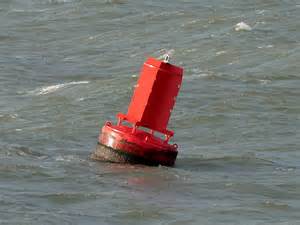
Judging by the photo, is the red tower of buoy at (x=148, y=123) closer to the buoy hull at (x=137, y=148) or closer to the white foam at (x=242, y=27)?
the buoy hull at (x=137, y=148)

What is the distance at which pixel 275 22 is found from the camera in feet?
118

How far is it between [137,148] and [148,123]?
54 cm

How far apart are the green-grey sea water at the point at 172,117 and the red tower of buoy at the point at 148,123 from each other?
23 cm

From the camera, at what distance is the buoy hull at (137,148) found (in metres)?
18.2

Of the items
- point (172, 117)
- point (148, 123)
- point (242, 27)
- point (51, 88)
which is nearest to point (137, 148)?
point (148, 123)

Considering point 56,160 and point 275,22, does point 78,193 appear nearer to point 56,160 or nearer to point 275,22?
point 56,160

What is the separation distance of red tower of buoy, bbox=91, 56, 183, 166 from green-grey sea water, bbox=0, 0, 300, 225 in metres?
0.23

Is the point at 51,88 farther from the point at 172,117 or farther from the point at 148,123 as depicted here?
the point at 148,123

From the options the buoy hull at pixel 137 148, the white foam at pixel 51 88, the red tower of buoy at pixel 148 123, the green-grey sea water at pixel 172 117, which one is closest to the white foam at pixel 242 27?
the green-grey sea water at pixel 172 117

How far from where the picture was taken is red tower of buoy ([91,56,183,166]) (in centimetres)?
1819

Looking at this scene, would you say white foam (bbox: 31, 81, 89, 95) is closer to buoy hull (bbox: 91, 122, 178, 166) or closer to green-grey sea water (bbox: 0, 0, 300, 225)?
green-grey sea water (bbox: 0, 0, 300, 225)

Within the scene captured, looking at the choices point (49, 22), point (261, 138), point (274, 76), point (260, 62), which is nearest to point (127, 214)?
point (261, 138)

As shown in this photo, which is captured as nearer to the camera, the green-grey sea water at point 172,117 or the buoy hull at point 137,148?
the green-grey sea water at point 172,117

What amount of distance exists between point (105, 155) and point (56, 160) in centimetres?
79
